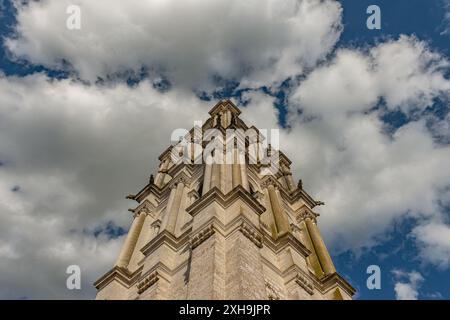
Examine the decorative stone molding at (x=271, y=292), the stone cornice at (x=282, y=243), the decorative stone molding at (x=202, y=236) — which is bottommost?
the decorative stone molding at (x=271, y=292)

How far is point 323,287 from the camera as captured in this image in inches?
922

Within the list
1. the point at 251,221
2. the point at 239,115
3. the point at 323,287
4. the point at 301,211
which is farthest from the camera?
the point at 239,115

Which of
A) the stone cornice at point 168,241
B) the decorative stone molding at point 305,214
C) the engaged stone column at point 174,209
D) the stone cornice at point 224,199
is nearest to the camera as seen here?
the stone cornice at point 224,199

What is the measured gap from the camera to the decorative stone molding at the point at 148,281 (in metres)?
19.3

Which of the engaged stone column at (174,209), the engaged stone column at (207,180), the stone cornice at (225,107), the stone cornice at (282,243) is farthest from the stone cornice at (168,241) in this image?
the stone cornice at (225,107)

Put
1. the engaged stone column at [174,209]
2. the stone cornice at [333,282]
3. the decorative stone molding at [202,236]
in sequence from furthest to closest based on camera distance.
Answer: the engaged stone column at [174,209]
the stone cornice at [333,282]
the decorative stone molding at [202,236]

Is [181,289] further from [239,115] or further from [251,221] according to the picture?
[239,115]

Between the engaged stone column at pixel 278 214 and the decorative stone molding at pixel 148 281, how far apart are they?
22.0 ft

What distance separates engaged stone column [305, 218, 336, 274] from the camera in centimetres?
2499

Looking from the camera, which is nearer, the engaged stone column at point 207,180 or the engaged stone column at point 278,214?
the engaged stone column at point 207,180

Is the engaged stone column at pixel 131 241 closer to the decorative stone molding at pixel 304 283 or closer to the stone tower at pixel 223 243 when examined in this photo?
the stone tower at pixel 223 243

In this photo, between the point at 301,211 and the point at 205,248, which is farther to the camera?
the point at 301,211
